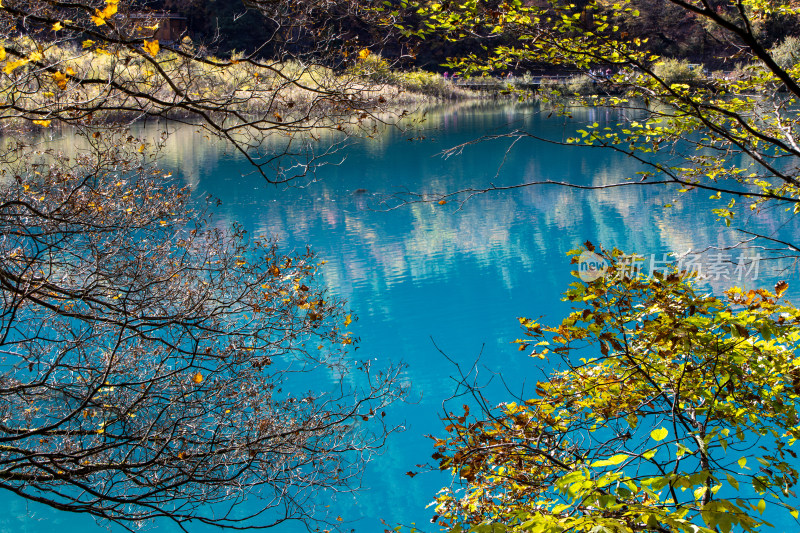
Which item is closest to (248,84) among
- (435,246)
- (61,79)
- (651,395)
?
(61,79)

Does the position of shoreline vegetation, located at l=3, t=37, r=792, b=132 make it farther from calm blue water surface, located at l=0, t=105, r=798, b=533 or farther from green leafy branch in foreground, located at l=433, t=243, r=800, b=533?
green leafy branch in foreground, located at l=433, t=243, r=800, b=533

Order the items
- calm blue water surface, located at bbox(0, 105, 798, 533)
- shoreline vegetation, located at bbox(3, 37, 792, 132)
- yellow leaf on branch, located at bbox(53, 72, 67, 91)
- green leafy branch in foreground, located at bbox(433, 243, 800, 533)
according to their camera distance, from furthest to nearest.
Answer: calm blue water surface, located at bbox(0, 105, 798, 533), shoreline vegetation, located at bbox(3, 37, 792, 132), yellow leaf on branch, located at bbox(53, 72, 67, 91), green leafy branch in foreground, located at bbox(433, 243, 800, 533)

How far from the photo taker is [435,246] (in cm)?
973

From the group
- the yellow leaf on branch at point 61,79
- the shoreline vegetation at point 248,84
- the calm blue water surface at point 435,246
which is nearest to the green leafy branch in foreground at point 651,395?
the calm blue water surface at point 435,246

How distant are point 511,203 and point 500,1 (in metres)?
9.38

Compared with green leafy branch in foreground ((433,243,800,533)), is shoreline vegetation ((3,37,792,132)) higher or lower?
higher

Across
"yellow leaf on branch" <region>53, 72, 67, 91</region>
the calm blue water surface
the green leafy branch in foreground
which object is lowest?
the calm blue water surface

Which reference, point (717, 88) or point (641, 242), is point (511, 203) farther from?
point (717, 88)

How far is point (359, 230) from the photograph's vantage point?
1044 cm

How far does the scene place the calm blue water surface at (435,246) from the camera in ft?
16.1

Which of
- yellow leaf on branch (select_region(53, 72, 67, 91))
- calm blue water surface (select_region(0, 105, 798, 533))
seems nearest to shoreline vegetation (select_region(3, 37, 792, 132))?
yellow leaf on branch (select_region(53, 72, 67, 91))

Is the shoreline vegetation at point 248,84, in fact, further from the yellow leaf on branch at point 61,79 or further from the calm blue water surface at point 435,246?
the calm blue water surface at point 435,246

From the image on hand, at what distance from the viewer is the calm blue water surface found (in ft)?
16.1

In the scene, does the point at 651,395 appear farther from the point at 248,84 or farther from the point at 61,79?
the point at 248,84
